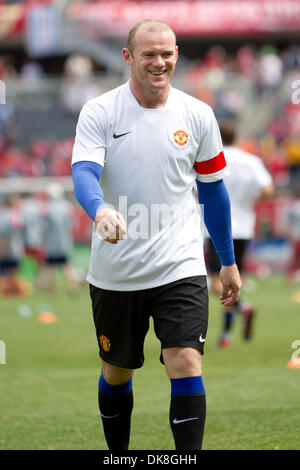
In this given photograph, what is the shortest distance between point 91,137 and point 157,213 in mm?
502

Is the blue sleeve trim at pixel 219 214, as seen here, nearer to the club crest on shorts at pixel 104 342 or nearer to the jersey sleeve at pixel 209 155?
the jersey sleeve at pixel 209 155

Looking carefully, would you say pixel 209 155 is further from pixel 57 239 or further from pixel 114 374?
pixel 57 239

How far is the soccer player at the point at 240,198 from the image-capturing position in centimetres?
1009

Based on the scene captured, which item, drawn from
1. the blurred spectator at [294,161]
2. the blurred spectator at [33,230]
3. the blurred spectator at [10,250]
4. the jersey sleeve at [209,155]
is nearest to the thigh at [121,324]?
the jersey sleeve at [209,155]

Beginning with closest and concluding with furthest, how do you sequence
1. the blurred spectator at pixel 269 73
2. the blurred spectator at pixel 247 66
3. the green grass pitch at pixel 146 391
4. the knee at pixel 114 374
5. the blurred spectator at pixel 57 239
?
the knee at pixel 114 374 → the green grass pitch at pixel 146 391 → the blurred spectator at pixel 57 239 → the blurred spectator at pixel 269 73 → the blurred spectator at pixel 247 66

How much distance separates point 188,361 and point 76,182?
1031mm

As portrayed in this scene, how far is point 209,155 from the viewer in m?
4.66

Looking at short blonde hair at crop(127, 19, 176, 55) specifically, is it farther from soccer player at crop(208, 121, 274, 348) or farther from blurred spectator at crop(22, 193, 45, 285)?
blurred spectator at crop(22, 193, 45, 285)

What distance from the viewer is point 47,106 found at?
2714 cm

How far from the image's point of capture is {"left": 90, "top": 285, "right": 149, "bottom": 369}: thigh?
4641mm

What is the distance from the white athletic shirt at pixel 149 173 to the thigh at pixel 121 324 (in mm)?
61

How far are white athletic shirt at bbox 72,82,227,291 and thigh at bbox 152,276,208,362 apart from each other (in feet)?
0.20
